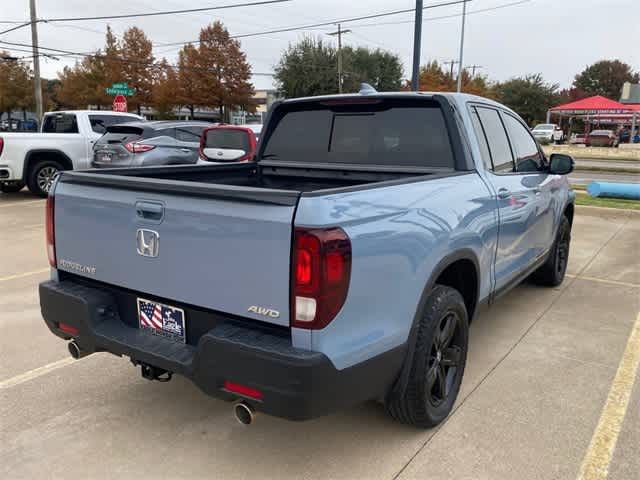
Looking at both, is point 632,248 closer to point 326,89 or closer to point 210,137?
point 210,137

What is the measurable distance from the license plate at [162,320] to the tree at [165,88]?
4346 centimetres

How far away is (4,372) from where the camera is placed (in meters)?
3.64

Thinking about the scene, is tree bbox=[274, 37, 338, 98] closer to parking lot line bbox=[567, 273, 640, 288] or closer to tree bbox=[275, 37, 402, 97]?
tree bbox=[275, 37, 402, 97]

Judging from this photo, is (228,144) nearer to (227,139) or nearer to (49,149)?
(227,139)

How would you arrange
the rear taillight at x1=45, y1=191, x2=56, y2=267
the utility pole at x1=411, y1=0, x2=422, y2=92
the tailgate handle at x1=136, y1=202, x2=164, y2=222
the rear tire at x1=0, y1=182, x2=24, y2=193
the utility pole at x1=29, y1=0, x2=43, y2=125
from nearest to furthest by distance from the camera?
the tailgate handle at x1=136, y1=202, x2=164, y2=222 < the rear taillight at x1=45, y1=191, x2=56, y2=267 < the rear tire at x1=0, y1=182, x2=24, y2=193 < the utility pole at x1=411, y1=0, x2=422, y2=92 < the utility pole at x1=29, y1=0, x2=43, y2=125

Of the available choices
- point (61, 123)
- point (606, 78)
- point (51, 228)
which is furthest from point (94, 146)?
point (606, 78)

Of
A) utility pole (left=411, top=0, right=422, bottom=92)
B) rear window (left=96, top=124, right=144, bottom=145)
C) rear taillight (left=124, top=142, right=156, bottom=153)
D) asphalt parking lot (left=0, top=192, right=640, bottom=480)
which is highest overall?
utility pole (left=411, top=0, right=422, bottom=92)

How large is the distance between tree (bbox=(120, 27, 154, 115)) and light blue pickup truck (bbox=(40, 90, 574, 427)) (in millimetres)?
42397

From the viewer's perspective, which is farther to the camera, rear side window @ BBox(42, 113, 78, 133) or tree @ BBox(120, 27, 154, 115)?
tree @ BBox(120, 27, 154, 115)

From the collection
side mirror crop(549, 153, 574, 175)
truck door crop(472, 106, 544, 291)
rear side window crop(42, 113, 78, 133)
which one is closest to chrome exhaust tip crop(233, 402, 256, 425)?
truck door crop(472, 106, 544, 291)

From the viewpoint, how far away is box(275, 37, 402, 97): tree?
47.0 metres

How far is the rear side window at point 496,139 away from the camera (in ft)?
12.5

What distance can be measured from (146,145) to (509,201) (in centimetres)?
869

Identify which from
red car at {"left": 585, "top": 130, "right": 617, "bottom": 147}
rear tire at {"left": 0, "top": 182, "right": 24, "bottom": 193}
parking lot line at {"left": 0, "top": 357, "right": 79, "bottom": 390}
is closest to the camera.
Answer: parking lot line at {"left": 0, "top": 357, "right": 79, "bottom": 390}
